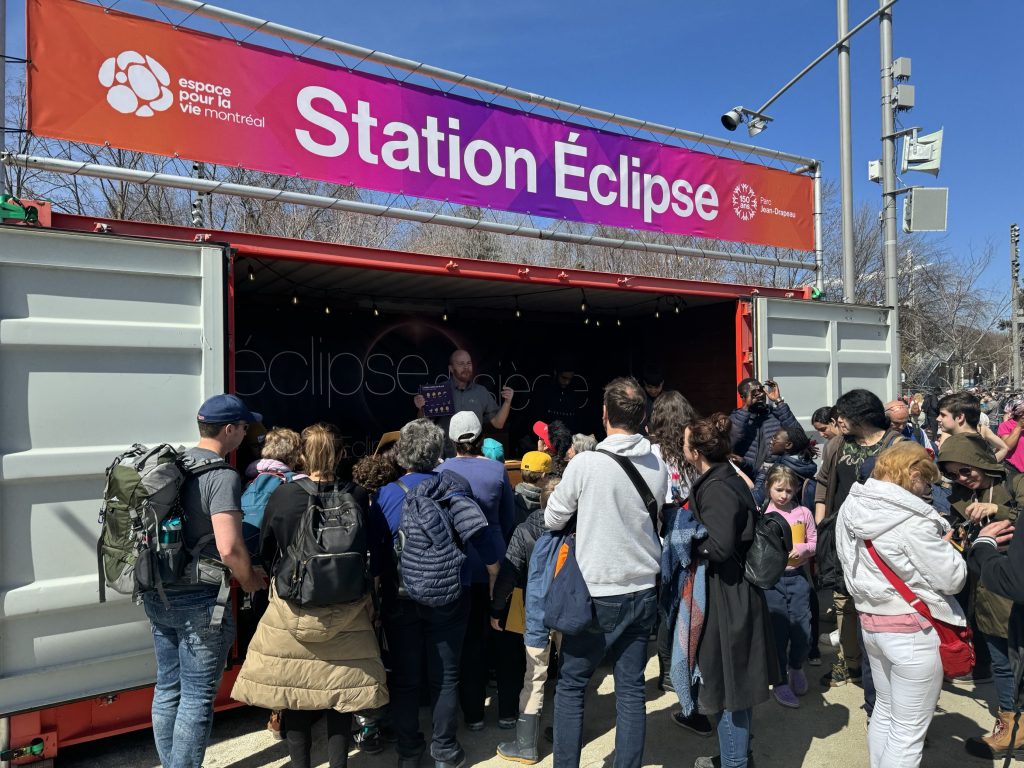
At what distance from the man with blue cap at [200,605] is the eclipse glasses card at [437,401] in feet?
10.6

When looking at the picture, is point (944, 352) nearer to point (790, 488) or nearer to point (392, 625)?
point (790, 488)

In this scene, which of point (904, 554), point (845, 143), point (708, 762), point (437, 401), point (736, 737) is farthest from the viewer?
point (845, 143)

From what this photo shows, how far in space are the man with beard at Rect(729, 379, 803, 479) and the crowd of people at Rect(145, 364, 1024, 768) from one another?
5.86 feet

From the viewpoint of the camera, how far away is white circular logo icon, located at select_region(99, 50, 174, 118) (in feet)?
13.0

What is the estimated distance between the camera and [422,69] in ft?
16.8

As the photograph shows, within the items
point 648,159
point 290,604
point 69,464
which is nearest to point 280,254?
point 69,464

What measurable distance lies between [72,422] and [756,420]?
4.51 metres

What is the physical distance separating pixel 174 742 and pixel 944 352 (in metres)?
23.6

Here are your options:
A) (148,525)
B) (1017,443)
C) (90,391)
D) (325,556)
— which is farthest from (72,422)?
(1017,443)

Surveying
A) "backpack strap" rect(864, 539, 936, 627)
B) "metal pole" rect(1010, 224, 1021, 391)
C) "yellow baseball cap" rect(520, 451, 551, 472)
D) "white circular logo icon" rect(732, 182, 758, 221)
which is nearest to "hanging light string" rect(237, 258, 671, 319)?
"white circular logo icon" rect(732, 182, 758, 221)

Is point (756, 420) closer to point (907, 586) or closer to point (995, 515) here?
point (995, 515)

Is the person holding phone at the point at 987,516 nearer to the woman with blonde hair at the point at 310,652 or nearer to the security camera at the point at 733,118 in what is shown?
the woman with blonde hair at the point at 310,652

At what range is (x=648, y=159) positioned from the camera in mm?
6336

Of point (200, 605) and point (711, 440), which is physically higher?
point (711, 440)
